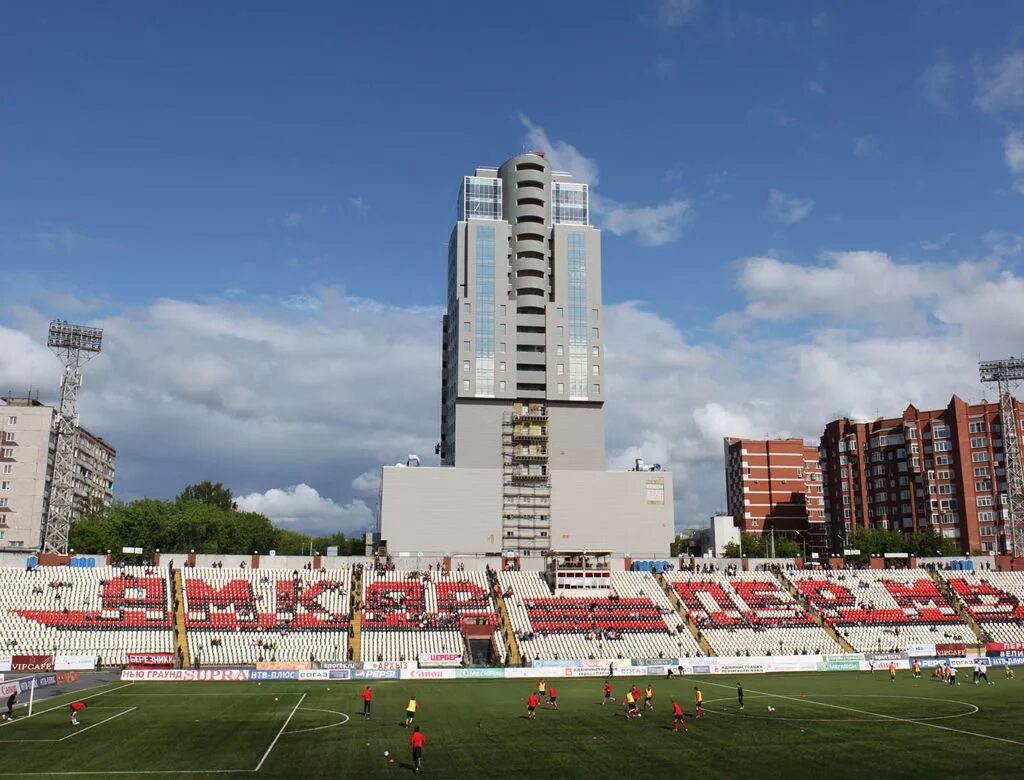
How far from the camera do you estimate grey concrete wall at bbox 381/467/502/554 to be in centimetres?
13775

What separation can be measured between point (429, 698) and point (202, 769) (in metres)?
29.1

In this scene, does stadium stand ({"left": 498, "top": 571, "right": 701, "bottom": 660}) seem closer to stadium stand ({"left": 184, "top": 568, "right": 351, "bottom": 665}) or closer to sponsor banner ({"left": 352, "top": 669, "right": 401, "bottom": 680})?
sponsor banner ({"left": 352, "top": 669, "right": 401, "bottom": 680})

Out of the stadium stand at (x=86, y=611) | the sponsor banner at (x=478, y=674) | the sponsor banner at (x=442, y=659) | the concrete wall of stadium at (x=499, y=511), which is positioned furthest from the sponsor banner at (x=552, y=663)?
the concrete wall of stadium at (x=499, y=511)

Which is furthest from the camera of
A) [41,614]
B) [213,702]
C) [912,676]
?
[41,614]

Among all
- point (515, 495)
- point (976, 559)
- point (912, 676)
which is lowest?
point (912, 676)

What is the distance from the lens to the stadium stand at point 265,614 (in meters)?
92.8

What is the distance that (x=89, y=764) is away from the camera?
141ft

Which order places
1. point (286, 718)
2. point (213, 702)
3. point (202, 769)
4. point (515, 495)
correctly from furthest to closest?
point (515, 495) → point (213, 702) → point (286, 718) → point (202, 769)

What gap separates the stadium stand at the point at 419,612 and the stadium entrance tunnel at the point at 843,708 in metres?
36.2

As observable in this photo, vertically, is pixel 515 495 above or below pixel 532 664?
above

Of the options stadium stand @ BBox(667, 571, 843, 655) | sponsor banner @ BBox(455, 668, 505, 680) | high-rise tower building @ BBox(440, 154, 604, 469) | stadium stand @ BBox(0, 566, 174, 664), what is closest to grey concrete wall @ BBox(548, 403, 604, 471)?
high-rise tower building @ BBox(440, 154, 604, 469)

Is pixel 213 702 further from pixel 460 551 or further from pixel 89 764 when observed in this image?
pixel 460 551

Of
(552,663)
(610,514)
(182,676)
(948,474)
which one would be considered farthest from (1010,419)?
(182,676)

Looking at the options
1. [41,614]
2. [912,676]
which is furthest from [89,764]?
[912,676]
